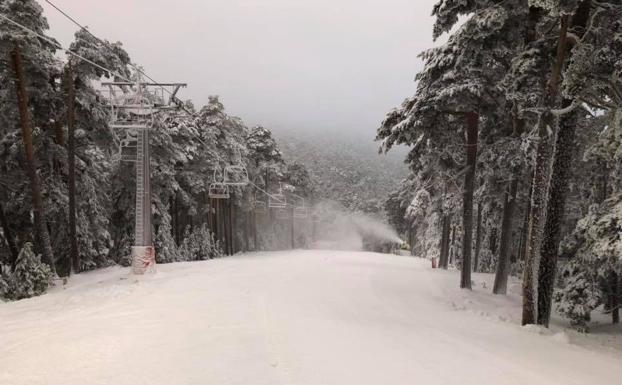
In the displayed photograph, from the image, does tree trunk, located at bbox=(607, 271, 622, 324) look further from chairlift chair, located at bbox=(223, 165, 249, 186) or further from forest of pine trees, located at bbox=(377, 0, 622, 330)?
chairlift chair, located at bbox=(223, 165, 249, 186)

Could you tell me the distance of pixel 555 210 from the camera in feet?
34.9

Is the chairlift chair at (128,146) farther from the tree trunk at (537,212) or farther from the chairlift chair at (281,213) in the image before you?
the chairlift chair at (281,213)

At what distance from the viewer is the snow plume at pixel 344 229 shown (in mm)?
88688

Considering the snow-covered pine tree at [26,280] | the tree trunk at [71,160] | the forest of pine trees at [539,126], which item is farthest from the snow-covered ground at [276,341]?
the tree trunk at [71,160]

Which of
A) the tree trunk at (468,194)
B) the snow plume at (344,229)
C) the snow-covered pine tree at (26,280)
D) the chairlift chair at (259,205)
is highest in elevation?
the tree trunk at (468,194)

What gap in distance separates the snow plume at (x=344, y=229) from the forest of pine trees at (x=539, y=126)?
6786 cm

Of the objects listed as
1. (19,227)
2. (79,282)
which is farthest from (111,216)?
(79,282)

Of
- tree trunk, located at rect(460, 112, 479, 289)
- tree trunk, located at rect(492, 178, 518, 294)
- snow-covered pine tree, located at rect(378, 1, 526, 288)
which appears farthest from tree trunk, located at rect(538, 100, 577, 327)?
tree trunk, located at rect(460, 112, 479, 289)

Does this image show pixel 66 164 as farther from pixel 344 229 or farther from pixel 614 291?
pixel 344 229

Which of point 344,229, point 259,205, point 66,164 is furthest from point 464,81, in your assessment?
point 344,229

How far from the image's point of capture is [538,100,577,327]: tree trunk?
10477 millimetres

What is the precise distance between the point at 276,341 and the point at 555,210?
7.58m

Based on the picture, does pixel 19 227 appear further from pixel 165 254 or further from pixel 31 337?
pixel 31 337

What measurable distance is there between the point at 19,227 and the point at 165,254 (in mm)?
8622
